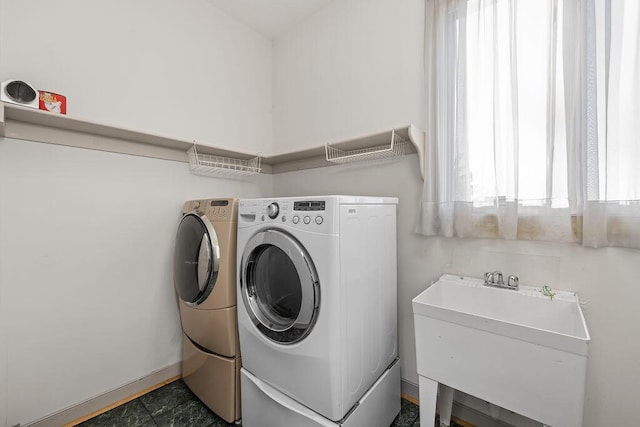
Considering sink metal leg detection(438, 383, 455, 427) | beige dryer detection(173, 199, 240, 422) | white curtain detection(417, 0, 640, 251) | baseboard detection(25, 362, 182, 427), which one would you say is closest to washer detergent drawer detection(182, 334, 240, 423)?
beige dryer detection(173, 199, 240, 422)

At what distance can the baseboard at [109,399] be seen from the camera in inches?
57.7

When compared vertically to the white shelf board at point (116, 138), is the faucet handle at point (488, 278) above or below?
below

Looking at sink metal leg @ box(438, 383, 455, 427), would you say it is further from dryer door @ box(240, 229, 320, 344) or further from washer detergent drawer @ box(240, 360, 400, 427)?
dryer door @ box(240, 229, 320, 344)

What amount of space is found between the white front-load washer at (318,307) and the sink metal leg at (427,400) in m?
0.24

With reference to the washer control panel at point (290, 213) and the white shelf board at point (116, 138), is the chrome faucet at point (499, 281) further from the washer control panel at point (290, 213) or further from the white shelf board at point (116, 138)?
the washer control panel at point (290, 213)

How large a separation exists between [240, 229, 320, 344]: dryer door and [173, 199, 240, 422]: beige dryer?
16cm

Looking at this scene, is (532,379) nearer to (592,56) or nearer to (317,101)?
(592,56)

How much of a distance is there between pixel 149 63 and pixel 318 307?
6.45ft

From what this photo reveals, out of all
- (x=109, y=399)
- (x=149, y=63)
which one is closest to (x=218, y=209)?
(x=149, y=63)

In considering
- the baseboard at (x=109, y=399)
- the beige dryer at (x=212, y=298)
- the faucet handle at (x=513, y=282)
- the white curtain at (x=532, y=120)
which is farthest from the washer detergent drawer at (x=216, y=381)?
the faucet handle at (x=513, y=282)

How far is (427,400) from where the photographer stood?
3.95 feet

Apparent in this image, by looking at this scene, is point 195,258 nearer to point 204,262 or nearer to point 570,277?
point 204,262

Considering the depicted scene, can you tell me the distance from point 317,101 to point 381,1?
81cm

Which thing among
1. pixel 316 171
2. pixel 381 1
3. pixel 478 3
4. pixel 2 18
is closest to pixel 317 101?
pixel 316 171
